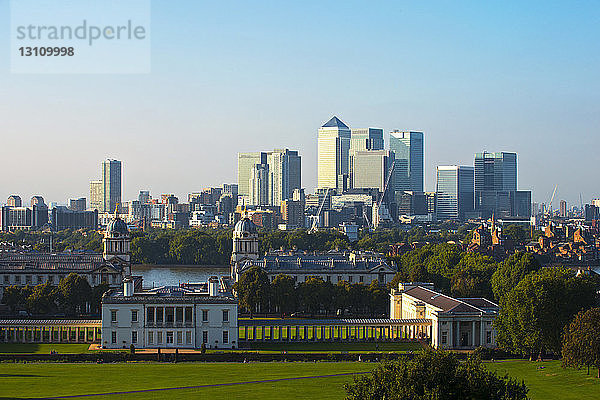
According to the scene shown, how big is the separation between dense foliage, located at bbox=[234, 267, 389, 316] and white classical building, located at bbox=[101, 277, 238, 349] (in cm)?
1855

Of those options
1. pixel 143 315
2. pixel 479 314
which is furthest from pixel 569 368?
pixel 143 315

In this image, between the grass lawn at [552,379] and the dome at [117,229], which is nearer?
the grass lawn at [552,379]

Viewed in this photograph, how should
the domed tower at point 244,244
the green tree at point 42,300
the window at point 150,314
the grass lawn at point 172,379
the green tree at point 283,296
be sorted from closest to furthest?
the grass lawn at point 172,379, the window at point 150,314, the green tree at point 42,300, the green tree at point 283,296, the domed tower at point 244,244

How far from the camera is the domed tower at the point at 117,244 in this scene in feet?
357

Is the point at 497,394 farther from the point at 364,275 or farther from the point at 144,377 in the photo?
the point at 364,275

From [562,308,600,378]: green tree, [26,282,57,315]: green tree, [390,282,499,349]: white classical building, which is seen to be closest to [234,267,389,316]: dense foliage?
[26,282,57,315]: green tree

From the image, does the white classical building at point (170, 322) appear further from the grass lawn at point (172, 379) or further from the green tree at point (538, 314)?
the green tree at point (538, 314)

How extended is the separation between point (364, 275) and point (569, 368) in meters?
53.5

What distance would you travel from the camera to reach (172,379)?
55062 millimetres

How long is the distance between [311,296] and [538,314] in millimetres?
30268

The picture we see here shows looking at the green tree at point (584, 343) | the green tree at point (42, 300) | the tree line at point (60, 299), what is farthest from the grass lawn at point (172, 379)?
the tree line at point (60, 299)

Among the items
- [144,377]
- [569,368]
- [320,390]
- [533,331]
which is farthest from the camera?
[533,331]

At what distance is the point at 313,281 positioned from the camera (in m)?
93.9

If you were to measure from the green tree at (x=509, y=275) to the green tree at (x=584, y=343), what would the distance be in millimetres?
31298
